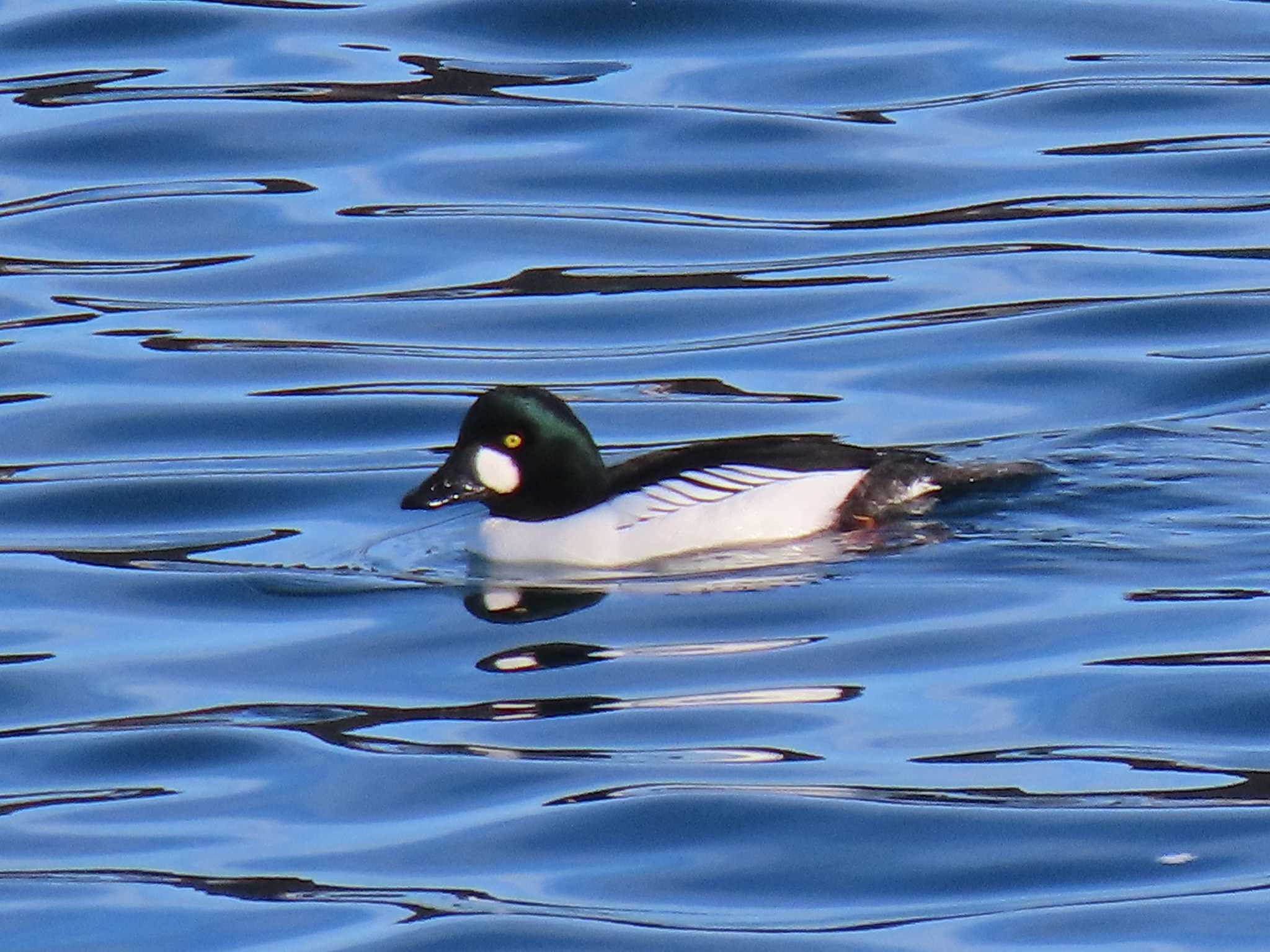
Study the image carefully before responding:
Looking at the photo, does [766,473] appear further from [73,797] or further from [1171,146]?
[1171,146]

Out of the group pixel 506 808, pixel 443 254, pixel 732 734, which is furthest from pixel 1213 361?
pixel 506 808

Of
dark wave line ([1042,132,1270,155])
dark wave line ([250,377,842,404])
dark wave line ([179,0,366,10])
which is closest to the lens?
dark wave line ([250,377,842,404])

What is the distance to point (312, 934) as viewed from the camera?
5.84 metres

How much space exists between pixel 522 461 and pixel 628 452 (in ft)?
4.41

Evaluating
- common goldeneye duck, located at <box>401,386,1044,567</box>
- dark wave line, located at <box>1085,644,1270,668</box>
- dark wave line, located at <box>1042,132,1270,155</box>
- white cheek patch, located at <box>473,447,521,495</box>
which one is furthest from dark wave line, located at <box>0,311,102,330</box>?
dark wave line, located at <box>1085,644,1270,668</box>

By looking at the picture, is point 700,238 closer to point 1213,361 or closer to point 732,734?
point 1213,361

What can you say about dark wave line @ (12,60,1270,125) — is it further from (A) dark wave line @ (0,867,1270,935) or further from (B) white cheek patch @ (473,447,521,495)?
(A) dark wave line @ (0,867,1270,935)

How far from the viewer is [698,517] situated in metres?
8.98

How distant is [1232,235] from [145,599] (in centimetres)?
634

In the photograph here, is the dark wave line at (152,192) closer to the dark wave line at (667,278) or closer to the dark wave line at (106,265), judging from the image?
the dark wave line at (106,265)

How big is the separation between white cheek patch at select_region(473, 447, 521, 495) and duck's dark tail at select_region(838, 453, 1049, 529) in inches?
43.5

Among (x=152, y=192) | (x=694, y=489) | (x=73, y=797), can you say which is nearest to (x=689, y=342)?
(x=694, y=489)

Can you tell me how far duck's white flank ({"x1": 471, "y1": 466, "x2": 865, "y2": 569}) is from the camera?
9008 millimetres

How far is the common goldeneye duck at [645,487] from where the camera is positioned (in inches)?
356
